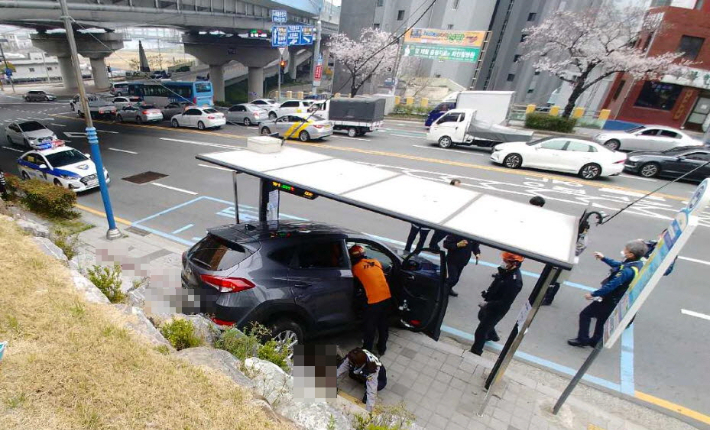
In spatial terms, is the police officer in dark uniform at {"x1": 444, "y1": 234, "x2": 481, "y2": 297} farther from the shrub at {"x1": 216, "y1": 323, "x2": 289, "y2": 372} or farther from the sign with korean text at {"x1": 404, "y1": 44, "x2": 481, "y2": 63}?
the sign with korean text at {"x1": 404, "y1": 44, "x2": 481, "y2": 63}

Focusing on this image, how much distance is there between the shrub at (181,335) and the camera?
3439mm

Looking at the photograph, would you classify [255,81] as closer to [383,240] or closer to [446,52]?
[446,52]

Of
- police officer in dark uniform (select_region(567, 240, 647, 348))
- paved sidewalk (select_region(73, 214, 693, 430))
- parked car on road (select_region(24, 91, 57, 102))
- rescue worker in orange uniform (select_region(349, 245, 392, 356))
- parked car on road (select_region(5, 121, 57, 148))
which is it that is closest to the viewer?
paved sidewalk (select_region(73, 214, 693, 430))

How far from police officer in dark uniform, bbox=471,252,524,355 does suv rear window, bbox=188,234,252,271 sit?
3281mm

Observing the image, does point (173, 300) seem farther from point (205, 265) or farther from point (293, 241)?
point (293, 241)

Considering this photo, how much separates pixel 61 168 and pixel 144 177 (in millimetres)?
2496

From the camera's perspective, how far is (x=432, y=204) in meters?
4.14

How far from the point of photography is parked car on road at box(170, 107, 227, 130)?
2266 centimetres

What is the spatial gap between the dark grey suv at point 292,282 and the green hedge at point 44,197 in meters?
6.49

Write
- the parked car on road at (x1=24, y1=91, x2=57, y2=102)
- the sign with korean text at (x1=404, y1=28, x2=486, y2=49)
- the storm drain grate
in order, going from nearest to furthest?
the storm drain grate → the sign with korean text at (x1=404, y1=28, x2=486, y2=49) → the parked car on road at (x1=24, y1=91, x2=57, y2=102)

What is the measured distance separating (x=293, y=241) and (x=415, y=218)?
1.77 metres

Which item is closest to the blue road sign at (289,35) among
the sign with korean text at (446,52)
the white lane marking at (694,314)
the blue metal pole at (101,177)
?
the sign with korean text at (446,52)

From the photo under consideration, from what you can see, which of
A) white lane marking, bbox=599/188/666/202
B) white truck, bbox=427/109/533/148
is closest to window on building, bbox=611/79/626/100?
white truck, bbox=427/109/533/148

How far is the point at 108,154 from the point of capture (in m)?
16.3
